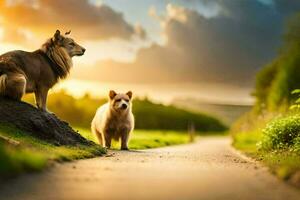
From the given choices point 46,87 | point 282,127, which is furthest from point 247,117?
point 46,87

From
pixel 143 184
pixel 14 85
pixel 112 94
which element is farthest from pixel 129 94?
pixel 143 184

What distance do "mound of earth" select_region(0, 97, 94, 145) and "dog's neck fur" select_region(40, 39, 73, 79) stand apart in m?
1.99

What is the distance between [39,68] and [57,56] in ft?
2.94

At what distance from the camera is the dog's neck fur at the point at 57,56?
20547 millimetres

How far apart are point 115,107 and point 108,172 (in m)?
10.0

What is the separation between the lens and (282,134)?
2242cm

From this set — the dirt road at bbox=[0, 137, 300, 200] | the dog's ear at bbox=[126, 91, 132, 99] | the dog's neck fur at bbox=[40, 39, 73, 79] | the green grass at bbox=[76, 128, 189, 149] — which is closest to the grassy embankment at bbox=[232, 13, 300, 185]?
the green grass at bbox=[76, 128, 189, 149]

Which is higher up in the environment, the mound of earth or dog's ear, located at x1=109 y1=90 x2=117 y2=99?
dog's ear, located at x1=109 y1=90 x2=117 y2=99

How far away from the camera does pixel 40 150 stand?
596 inches

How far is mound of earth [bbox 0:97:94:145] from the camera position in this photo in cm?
1805

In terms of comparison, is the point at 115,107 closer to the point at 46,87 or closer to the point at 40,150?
the point at 46,87

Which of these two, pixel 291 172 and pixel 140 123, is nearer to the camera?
pixel 291 172

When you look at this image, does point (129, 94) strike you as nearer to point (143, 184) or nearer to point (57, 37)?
point (57, 37)

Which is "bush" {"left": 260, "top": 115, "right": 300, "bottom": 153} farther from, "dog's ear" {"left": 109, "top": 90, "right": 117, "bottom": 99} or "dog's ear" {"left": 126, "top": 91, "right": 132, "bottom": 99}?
"dog's ear" {"left": 109, "top": 90, "right": 117, "bottom": 99}
